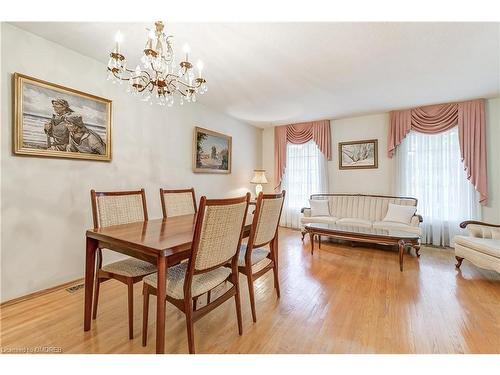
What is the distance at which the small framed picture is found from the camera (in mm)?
4531

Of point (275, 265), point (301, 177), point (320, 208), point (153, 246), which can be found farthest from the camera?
point (301, 177)

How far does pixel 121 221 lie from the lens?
2.01 metres

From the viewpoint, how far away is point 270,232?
81.2 inches

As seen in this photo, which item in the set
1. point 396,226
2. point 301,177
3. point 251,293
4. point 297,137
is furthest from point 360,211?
point 251,293

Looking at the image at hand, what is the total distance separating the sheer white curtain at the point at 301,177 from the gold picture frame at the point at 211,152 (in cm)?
153

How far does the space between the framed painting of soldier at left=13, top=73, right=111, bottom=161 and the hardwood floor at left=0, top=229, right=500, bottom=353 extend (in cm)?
137

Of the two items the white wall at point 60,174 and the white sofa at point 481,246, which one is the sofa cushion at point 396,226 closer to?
the white sofa at point 481,246

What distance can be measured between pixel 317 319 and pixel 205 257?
3.53 feet

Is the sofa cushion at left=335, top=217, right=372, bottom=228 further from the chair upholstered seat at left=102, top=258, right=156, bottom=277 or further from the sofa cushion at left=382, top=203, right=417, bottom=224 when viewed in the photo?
the chair upholstered seat at left=102, top=258, right=156, bottom=277

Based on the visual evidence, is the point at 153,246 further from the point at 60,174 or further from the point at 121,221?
the point at 60,174

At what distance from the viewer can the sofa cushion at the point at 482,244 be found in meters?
2.42

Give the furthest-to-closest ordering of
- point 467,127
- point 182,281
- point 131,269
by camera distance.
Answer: point 467,127, point 131,269, point 182,281
